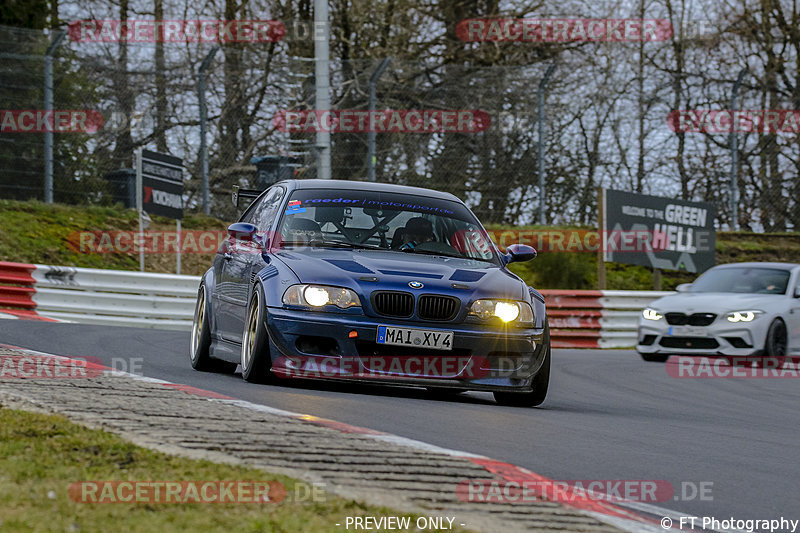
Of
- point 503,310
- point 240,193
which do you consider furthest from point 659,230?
point 503,310

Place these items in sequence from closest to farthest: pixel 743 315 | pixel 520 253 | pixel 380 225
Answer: pixel 380 225
pixel 520 253
pixel 743 315

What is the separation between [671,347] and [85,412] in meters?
11.3

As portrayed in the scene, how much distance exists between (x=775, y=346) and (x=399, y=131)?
Answer: 9.59 m

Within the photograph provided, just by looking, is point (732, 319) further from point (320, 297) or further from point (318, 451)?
point (318, 451)

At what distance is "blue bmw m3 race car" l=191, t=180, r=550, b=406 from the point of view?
801 cm

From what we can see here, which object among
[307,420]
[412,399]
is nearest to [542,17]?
[412,399]

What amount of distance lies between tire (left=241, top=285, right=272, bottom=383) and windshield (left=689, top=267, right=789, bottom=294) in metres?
9.47

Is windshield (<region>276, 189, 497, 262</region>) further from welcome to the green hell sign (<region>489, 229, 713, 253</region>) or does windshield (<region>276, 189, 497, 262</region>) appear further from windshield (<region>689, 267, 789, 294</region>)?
welcome to the green hell sign (<region>489, 229, 713, 253</region>)

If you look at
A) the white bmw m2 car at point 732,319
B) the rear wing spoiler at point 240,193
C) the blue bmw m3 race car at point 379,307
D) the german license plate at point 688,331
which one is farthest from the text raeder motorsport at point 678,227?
the blue bmw m3 race car at point 379,307

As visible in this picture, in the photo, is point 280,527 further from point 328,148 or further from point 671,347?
point 328,148

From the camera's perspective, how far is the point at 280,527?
3.88 metres

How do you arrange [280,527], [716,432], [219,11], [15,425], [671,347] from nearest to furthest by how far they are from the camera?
[280,527] < [15,425] < [716,432] < [671,347] < [219,11]

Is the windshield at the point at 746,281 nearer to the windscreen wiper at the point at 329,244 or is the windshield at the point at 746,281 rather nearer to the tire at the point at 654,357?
the tire at the point at 654,357

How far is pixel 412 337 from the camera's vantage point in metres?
7.99
